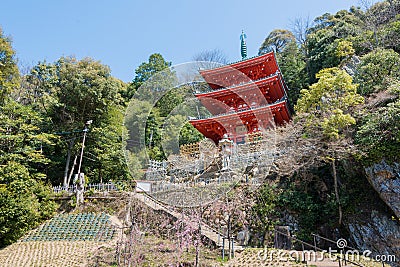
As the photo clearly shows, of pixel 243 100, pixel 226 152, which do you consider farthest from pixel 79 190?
pixel 243 100

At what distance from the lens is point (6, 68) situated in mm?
16047

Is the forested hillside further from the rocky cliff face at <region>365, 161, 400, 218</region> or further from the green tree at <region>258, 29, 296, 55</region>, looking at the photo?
the green tree at <region>258, 29, 296, 55</region>

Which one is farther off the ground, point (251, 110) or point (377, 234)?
point (251, 110)

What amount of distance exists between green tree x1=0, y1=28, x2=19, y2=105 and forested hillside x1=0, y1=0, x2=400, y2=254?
54 mm

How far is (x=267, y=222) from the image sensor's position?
395 inches

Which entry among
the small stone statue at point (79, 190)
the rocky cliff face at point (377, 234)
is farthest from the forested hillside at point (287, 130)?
the small stone statue at point (79, 190)

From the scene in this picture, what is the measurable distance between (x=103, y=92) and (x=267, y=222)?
14.5 metres

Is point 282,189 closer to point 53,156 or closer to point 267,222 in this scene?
point 267,222

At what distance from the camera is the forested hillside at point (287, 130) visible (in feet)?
30.9

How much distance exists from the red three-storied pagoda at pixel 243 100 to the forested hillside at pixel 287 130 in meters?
1.90

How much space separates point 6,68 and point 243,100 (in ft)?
43.8

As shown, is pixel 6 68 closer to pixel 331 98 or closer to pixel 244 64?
pixel 244 64

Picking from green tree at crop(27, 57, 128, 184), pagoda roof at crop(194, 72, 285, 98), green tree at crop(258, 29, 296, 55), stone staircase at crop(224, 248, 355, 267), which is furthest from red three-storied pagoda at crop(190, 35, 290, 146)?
green tree at crop(258, 29, 296, 55)

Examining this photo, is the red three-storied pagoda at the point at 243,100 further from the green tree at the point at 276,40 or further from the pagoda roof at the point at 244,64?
the green tree at the point at 276,40
